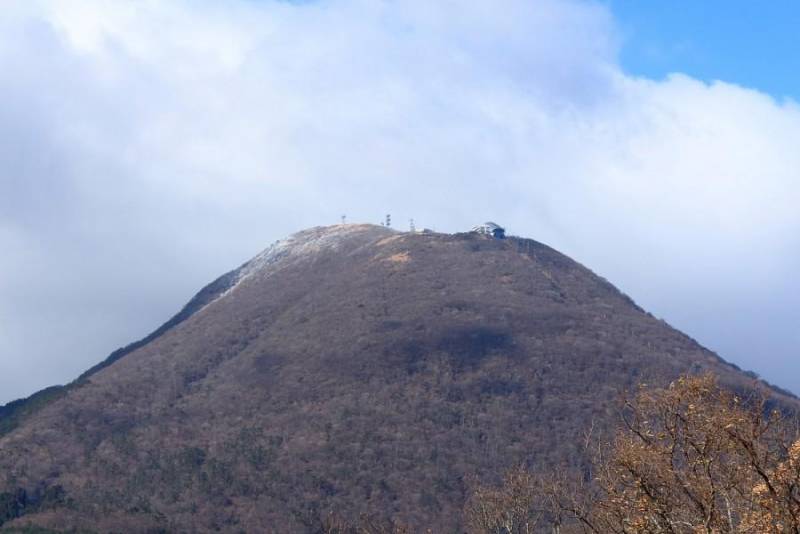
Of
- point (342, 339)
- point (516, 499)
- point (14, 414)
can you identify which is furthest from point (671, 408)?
point (14, 414)

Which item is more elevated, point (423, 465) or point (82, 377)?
point (82, 377)

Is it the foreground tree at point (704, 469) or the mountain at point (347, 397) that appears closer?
the foreground tree at point (704, 469)

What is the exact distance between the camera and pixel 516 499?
2037 inches

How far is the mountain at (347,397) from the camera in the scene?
10562 centimetres

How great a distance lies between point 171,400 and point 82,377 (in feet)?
113

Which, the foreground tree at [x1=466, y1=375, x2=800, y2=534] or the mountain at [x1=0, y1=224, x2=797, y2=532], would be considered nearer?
the foreground tree at [x1=466, y1=375, x2=800, y2=534]

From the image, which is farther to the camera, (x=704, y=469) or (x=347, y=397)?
(x=347, y=397)

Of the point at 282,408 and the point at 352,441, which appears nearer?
the point at 352,441

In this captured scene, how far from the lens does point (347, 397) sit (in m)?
129

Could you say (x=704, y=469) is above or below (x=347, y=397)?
below

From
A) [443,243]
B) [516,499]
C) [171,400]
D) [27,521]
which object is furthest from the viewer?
[443,243]

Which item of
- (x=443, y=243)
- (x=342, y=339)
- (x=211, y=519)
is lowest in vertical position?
(x=211, y=519)

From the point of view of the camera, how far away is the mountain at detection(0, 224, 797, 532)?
106 meters

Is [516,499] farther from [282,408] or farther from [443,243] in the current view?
[443,243]
